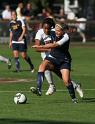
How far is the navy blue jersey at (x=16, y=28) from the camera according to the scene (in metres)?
26.4

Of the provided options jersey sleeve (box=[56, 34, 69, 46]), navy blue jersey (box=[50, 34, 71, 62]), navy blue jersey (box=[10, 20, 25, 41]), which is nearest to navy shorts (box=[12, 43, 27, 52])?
navy blue jersey (box=[10, 20, 25, 41])

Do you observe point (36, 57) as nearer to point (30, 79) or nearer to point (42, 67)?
point (30, 79)

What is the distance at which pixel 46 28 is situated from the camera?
1802 centimetres

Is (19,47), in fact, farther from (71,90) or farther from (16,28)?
(71,90)

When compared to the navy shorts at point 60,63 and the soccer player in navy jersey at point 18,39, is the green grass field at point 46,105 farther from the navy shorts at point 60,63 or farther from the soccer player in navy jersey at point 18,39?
the soccer player in navy jersey at point 18,39

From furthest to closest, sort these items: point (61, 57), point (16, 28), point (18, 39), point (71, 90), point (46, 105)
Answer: point (16, 28) → point (18, 39) → point (61, 57) → point (71, 90) → point (46, 105)

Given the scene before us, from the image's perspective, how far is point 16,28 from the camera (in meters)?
26.6

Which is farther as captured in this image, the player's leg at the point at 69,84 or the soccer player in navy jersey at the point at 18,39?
the soccer player in navy jersey at the point at 18,39

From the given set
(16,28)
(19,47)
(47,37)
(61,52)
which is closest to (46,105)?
(61,52)

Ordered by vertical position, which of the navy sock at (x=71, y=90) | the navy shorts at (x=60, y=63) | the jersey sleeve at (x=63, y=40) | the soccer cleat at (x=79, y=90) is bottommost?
the soccer cleat at (x=79, y=90)

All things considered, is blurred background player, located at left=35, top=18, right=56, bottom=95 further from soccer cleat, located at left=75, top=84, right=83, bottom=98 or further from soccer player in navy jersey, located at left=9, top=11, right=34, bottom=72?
soccer player in navy jersey, located at left=9, top=11, right=34, bottom=72

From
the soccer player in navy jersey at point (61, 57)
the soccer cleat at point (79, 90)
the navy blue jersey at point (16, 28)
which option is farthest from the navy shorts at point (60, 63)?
the navy blue jersey at point (16, 28)

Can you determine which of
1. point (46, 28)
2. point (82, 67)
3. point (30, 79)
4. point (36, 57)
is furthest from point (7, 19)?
point (46, 28)

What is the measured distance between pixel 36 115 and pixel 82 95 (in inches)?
133
